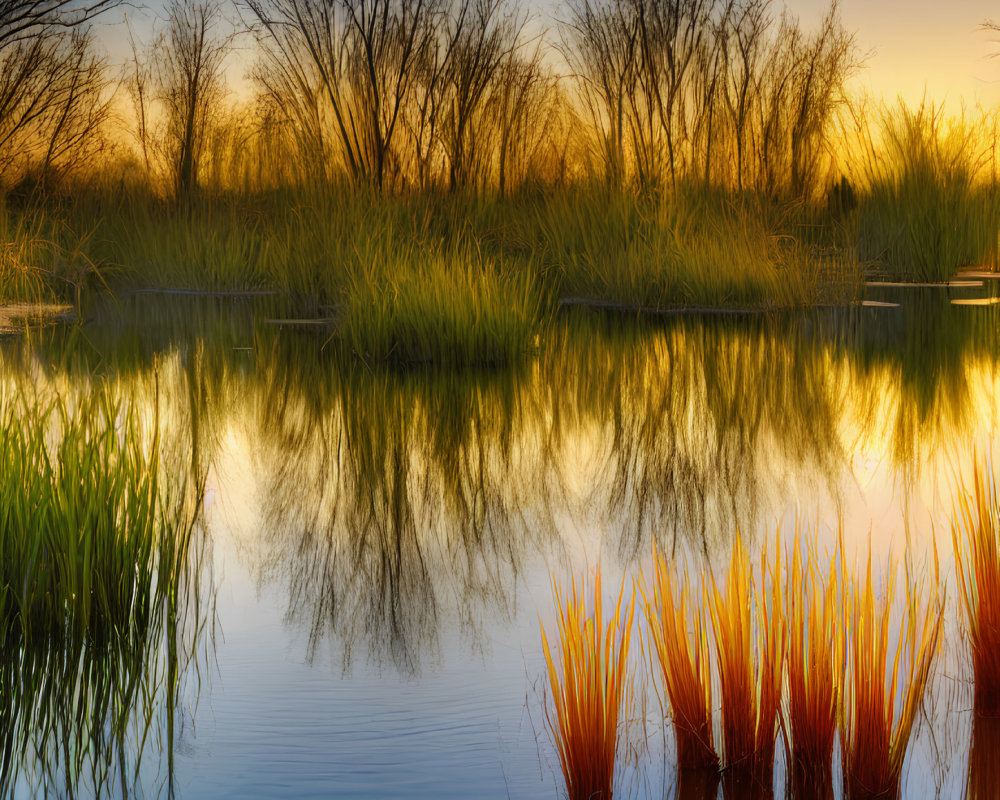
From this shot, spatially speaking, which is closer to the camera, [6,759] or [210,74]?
[6,759]

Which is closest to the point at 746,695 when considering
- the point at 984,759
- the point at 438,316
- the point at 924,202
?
the point at 984,759

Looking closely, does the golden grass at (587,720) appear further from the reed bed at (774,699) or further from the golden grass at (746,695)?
the golden grass at (746,695)

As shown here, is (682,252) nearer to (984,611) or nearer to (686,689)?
(984,611)

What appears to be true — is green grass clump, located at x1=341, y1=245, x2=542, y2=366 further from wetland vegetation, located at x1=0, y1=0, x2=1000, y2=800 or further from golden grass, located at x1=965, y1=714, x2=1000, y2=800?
golden grass, located at x1=965, y1=714, x2=1000, y2=800

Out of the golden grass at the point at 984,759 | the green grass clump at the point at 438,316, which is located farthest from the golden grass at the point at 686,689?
the green grass clump at the point at 438,316

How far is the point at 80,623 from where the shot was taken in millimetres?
2215

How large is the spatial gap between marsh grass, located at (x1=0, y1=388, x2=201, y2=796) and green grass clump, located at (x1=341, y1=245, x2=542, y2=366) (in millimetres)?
3628

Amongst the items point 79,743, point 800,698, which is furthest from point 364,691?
point 800,698

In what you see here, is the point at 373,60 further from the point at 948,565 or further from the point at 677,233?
the point at 948,565

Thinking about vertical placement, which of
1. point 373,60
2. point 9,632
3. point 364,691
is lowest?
point 364,691

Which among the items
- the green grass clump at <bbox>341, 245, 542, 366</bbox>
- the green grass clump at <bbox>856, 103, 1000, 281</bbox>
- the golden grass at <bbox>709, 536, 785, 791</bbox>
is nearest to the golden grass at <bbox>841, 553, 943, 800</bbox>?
the golden grass at <bbox>709, 536, 785, 791</bbox>

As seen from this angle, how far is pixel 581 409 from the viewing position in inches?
204

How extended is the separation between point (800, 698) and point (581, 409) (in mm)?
3347

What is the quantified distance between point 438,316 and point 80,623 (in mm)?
4013
